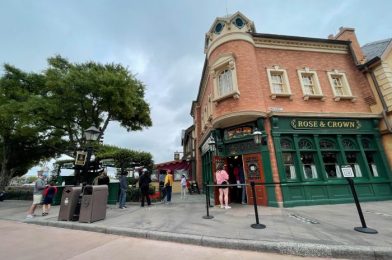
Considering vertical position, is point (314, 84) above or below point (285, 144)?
above

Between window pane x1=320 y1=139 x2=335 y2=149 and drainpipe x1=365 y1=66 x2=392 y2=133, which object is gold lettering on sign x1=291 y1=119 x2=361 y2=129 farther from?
drainpipe x1=365 y1=66 x2=392 y2=133

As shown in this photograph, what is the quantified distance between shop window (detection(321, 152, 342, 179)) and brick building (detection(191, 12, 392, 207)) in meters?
0.04

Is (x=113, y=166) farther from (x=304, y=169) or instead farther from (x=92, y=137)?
(x=304, y=169)

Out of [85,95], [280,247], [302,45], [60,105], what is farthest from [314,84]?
[60,105]

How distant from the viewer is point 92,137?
25.0 ft

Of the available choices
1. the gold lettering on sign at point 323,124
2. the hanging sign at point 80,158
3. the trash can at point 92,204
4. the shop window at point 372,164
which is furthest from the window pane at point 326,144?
the hanging sign at point 80,158

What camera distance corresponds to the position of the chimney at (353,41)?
36.4ft

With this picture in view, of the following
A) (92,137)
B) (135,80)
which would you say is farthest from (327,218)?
(135,80)

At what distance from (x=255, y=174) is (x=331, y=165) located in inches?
163

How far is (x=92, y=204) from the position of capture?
6344 mm

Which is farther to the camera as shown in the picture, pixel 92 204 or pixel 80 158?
pixel 80 158

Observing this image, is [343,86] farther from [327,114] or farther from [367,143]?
[367,143]

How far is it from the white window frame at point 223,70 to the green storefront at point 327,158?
2.40 metres

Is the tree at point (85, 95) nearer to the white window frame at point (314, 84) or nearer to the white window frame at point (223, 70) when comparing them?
the white window frame at point (223, 70)
